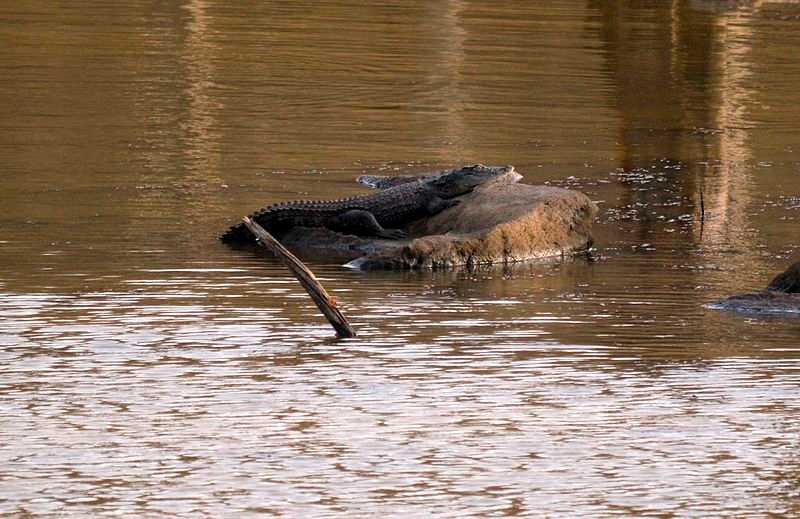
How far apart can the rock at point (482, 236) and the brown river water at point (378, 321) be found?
0.24 metres

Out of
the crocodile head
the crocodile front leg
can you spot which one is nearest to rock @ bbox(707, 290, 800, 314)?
the crocodile front leg

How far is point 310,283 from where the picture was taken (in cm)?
998

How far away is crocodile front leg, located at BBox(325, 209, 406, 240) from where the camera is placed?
1324 cm

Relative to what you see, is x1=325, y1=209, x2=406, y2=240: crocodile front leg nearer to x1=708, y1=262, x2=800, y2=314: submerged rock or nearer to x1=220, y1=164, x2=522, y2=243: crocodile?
x1=220, y1=164, x2=522, y2=243: crocodile

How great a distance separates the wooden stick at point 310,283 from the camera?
998cm

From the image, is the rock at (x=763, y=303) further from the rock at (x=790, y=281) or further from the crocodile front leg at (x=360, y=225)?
the crocodile front leg at (x=360, y=225)

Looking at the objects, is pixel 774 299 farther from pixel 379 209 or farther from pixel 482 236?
pixel 379 209

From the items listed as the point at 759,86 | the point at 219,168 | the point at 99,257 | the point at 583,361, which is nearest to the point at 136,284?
the point at 99,257

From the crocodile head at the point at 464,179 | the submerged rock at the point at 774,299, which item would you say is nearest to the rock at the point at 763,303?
the submerged rock at the point at 774,299

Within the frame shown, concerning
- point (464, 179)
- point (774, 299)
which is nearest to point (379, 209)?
point (464, 179)

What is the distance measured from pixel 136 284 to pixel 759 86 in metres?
14.6

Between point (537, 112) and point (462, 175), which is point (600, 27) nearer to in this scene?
point (537, 112)

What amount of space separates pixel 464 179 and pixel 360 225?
953mm

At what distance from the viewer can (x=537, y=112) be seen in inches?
834
